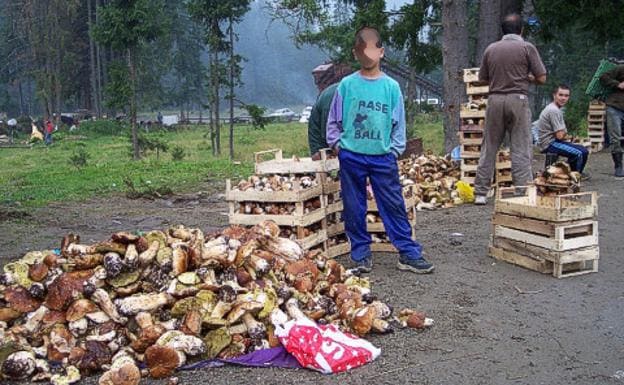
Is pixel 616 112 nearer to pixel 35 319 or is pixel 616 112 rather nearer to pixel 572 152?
pixel 572 152

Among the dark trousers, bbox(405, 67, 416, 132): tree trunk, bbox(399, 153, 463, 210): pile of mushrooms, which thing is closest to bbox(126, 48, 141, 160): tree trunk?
bbox(405, 67, 416, 132): tree trunk

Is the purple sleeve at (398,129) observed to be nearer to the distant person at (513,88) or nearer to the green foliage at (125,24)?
the distant person at (513,88)

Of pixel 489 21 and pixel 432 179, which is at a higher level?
pixel 489 21

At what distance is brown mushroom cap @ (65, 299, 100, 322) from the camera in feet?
15.2

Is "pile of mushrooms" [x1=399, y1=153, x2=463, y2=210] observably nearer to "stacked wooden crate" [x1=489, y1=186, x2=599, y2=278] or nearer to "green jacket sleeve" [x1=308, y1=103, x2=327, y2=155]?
"green jacket sleeve" [x1=308, y1=103, x2=327, y2=155]

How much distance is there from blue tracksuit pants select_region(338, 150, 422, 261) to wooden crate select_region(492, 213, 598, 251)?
1.04 metres

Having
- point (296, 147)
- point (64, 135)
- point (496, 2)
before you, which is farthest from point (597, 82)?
point (64, 135)

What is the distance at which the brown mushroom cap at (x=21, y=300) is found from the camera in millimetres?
4852

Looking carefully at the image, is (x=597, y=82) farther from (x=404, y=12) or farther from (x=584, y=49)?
(x=584, y=49)

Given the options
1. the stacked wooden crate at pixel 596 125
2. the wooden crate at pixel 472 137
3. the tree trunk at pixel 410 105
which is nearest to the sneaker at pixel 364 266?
the wooden crate at pixel 472 137

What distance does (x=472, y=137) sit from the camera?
10.8m

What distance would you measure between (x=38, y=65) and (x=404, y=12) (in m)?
44.9

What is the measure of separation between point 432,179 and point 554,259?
5.12 m

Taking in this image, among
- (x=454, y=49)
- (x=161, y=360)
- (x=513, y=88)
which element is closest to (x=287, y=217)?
(x=161, y=360)
